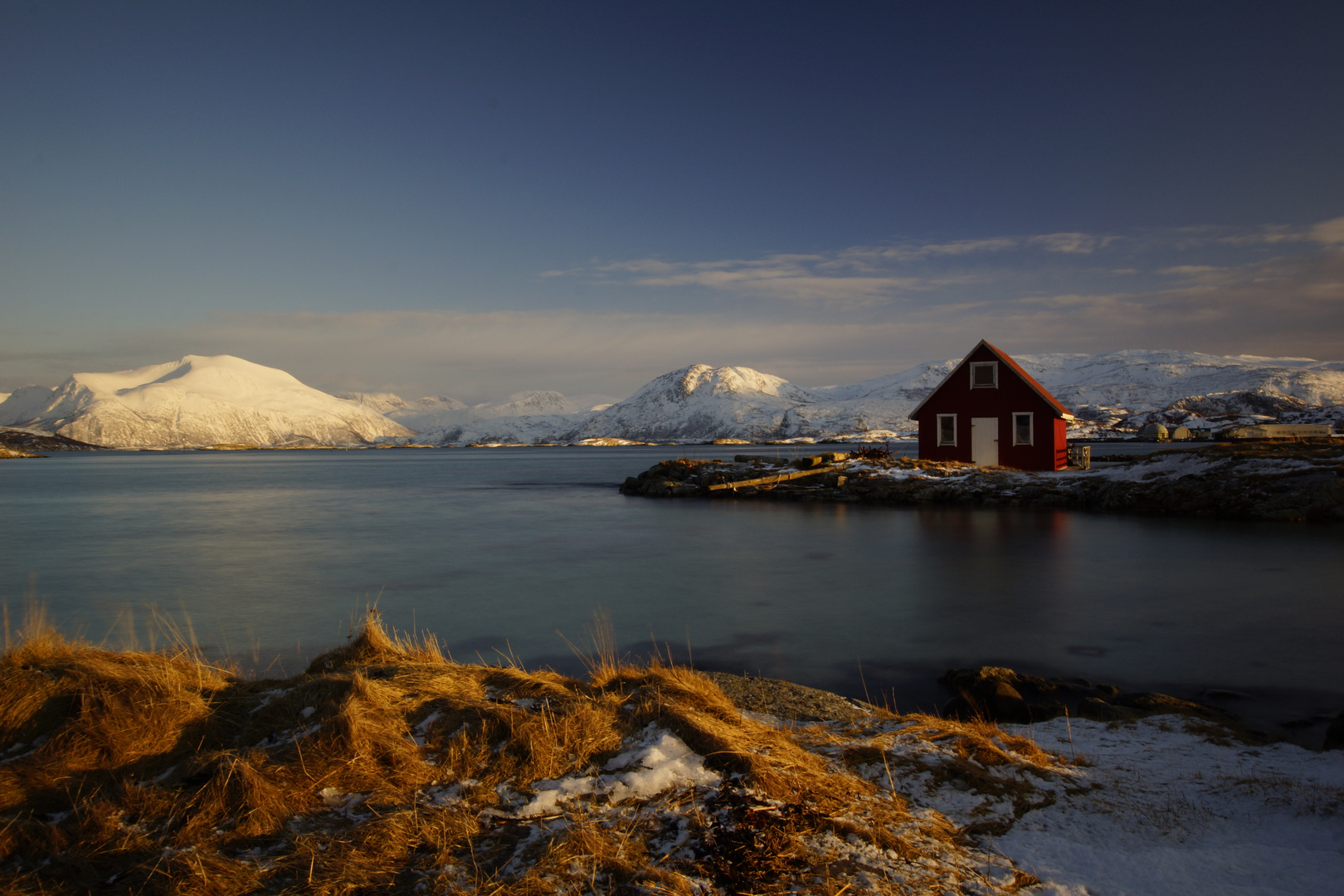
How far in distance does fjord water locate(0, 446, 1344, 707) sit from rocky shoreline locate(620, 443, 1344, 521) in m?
1.80

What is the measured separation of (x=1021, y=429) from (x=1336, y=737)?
30267 mm

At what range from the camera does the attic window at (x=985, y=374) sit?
109ft

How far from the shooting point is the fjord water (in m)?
9.77

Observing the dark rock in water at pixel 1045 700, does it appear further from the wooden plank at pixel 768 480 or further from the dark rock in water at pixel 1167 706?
the wooden plank at pixel 768 480

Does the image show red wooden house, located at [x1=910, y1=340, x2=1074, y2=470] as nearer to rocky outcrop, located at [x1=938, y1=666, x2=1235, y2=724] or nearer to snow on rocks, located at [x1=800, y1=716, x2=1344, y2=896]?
rocky outcrop, located at [x1=938, y1=666, x2=1235, y2=724]

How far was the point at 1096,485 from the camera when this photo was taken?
2784 cm

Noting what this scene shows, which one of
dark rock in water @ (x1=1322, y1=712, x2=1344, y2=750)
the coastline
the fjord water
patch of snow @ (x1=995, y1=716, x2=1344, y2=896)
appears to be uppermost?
the coastline

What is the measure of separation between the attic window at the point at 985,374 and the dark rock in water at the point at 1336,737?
96.4 feet

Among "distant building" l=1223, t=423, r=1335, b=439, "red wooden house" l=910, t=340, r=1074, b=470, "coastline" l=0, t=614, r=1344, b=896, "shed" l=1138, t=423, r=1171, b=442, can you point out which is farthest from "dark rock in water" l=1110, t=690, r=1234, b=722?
"shed" l=1138, t=423, r=1171, b=442

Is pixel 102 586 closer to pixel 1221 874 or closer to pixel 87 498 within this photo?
pixel 1221 874

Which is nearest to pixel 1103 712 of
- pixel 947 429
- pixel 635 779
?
pixel 635 779

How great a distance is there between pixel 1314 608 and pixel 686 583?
1071 centimetres

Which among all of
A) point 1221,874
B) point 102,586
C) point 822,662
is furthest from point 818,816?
point 102,586

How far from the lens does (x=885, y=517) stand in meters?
26.0
